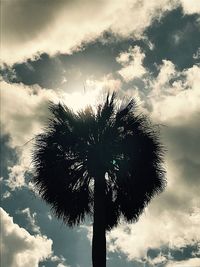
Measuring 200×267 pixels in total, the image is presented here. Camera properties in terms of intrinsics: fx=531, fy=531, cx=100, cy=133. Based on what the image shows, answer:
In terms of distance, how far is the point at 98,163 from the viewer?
19.5 metres

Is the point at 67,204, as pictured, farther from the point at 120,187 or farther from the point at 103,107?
the point at 103,107

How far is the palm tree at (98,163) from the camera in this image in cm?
1969

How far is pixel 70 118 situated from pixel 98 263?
5.91 meters

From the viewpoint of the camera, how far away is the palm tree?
Answer: 19688 millimetres

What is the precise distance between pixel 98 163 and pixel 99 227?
97.3 inches

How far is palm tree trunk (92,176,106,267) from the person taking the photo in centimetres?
1747

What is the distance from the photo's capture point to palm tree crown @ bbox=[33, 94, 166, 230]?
1972 centimetres

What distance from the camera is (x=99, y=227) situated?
18.2 metres

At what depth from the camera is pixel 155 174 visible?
20.3m

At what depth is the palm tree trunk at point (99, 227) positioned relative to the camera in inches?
688

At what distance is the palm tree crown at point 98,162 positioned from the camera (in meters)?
19.7

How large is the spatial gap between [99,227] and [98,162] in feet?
8.21

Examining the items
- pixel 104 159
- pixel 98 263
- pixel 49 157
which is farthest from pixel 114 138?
pixel 98 263

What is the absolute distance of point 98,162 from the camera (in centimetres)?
1947
